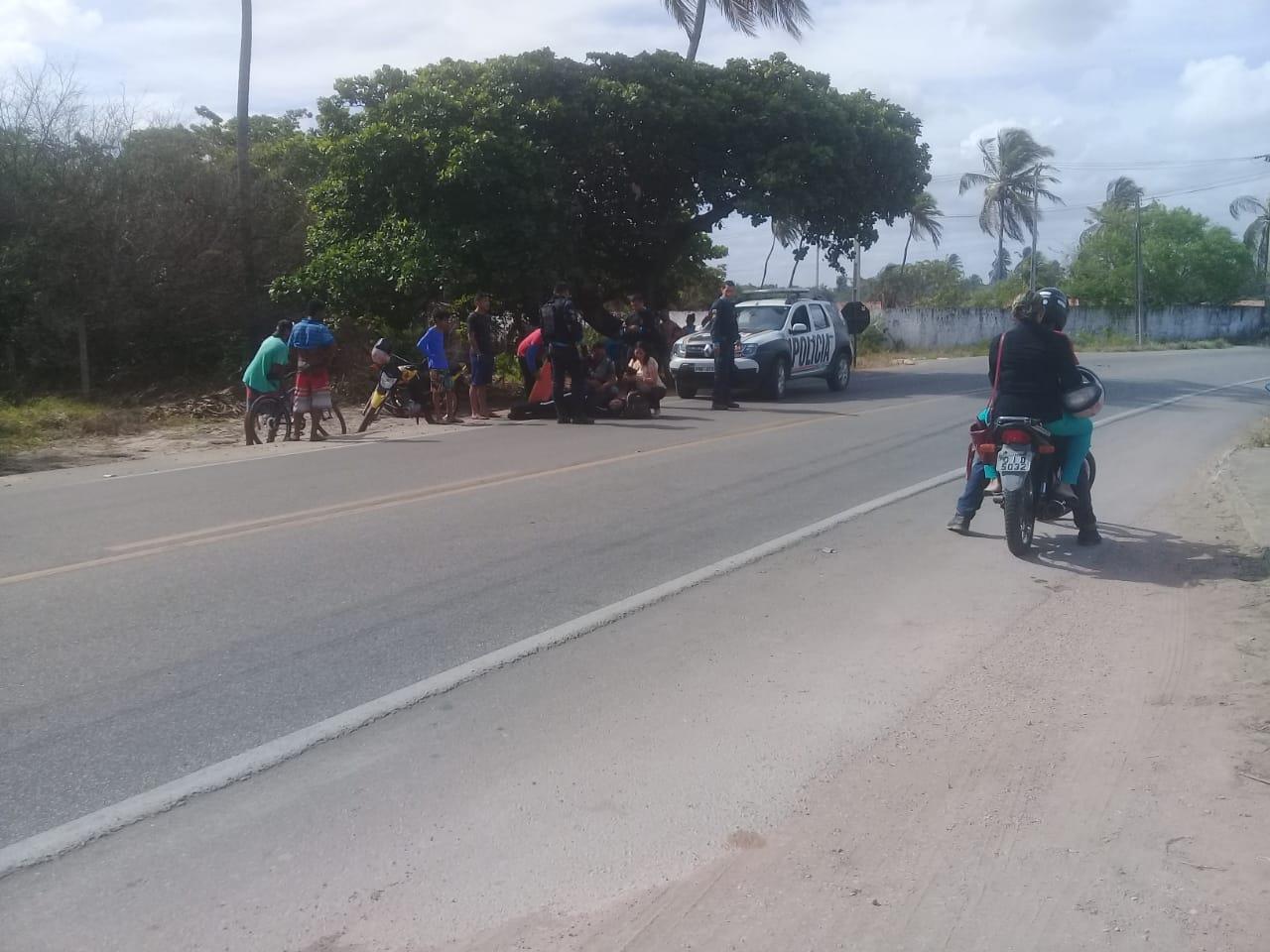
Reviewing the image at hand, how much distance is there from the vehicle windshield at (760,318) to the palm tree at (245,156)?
10.9m

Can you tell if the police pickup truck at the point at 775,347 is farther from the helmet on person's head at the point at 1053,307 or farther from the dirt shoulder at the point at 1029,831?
the dirt shoulder at the point at 1029,831

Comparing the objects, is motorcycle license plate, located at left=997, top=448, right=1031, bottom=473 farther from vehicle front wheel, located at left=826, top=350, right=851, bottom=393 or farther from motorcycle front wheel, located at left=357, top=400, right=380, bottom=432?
vehicle front wheel, located at left=826, top=350, right=851, bottom=393

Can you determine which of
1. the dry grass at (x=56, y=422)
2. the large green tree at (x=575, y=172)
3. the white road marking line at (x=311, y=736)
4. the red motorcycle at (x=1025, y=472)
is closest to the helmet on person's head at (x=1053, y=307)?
the red motorcycle at (x=1025, y=472)

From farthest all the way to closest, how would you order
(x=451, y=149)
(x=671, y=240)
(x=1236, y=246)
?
1. (x=1236, y=246)
2. (x=671, y=240)
3. (x=451, y=149)

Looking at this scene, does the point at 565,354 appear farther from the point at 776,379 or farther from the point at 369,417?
the point at 776,379

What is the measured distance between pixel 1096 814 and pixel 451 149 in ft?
61.9

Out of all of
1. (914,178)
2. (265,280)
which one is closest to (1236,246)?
(914,178)

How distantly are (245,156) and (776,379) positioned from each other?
12730mm

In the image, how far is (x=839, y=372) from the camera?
81.2ft

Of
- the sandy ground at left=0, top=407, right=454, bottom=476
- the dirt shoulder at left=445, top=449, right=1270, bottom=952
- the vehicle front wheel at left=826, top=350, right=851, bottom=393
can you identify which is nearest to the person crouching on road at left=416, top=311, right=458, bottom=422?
the sandy ground at left=0, top=407, right=454, bottom=476

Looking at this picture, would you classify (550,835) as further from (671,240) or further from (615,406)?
(671,240)

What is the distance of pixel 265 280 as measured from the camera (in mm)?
26609

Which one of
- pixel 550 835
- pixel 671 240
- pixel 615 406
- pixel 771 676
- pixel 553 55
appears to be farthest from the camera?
pixel 671 240

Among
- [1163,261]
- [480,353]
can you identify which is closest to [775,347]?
[480,353]
